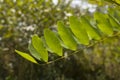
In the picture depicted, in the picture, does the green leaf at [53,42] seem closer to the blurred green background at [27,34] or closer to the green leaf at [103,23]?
the green leaf at [103,23]

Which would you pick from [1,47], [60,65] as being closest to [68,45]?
[1,47]

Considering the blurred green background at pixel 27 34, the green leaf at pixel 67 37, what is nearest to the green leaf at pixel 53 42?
the green leaf at pixel 67 37

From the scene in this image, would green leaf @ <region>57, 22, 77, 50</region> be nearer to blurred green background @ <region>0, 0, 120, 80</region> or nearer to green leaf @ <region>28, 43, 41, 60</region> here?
green leaf @ <region>28, 43, 41, 60</region>

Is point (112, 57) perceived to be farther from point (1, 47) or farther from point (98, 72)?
point (1, 47)

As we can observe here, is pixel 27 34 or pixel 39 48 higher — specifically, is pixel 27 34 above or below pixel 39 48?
below

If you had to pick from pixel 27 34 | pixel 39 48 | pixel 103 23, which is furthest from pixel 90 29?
pixel 27 34

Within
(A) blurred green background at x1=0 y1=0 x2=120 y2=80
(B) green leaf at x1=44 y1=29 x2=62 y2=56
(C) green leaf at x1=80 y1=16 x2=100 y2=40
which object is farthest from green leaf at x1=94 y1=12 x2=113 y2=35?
(A) blurred green background at x1=0 y1=0 x2=120 y2=80

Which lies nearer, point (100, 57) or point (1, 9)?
point (1, 9)

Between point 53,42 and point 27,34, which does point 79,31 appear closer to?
point 53,42
